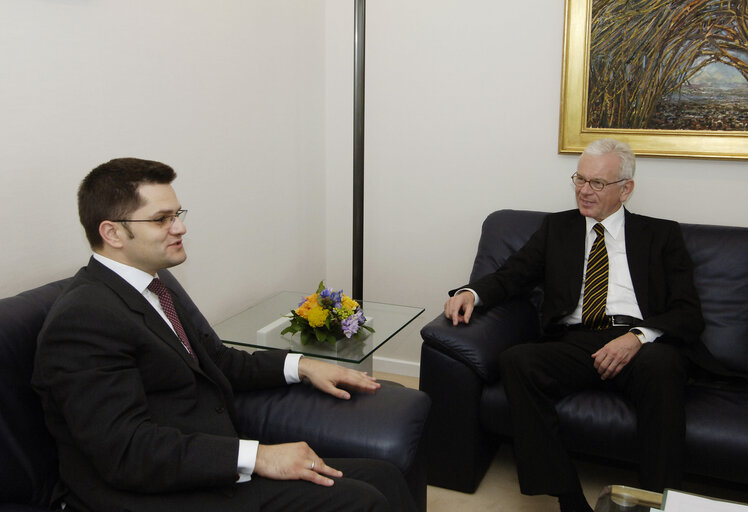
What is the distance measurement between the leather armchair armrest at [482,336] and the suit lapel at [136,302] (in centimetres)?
101

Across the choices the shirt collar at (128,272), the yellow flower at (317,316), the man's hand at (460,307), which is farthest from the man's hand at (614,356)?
the shirt collar at (128,272)

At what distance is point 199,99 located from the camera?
8.21 feet

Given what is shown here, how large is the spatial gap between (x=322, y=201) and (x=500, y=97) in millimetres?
1065

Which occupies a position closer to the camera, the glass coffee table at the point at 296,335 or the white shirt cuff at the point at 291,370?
the white shirt cuff at the point at 291,370

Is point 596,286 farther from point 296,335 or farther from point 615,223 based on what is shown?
point 296,335

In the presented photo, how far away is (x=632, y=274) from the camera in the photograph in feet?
8.21

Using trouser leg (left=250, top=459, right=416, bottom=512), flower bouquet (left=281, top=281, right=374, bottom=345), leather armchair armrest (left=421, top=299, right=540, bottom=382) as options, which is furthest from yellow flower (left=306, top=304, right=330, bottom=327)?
trouser leg (left=250, top=459, right=416, bottom=512)

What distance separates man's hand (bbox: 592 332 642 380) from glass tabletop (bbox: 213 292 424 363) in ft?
2.42

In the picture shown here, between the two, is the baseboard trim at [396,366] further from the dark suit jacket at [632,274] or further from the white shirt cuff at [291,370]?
the white shirt cuff at [291,370]

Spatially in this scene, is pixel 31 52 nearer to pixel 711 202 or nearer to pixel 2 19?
pixel 2 19

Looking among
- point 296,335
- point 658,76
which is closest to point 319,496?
point 296,335

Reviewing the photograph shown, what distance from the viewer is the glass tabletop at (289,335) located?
2355 millimetres

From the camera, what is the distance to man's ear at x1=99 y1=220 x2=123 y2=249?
60.4 inches

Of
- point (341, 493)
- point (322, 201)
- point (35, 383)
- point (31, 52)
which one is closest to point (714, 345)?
point (341, 493)
